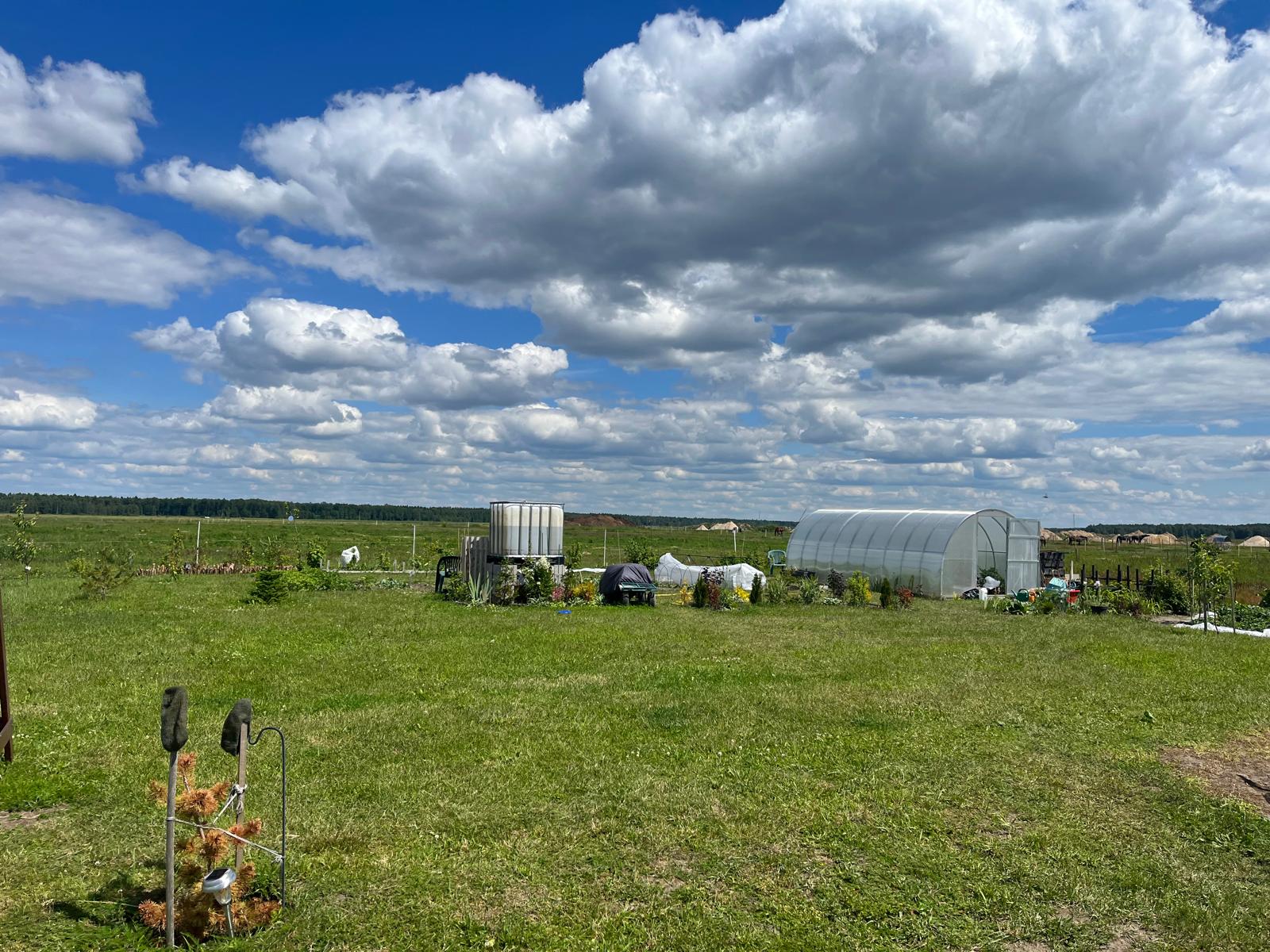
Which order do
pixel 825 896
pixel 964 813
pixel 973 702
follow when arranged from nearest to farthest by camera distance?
pixel 825 896 → pixel 964 813 → pixel 973 702

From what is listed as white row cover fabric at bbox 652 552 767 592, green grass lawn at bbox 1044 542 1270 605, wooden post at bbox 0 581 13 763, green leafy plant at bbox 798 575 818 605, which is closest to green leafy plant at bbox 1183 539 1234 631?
green grass lawn at bbox 1044 542 1270 605

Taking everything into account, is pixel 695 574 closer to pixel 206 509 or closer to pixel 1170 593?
pixel 1170 593

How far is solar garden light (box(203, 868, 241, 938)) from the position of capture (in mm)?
5102

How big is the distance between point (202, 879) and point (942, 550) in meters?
28.7

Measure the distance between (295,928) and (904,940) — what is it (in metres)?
4.06

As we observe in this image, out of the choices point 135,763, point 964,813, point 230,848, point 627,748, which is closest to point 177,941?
point 230,848

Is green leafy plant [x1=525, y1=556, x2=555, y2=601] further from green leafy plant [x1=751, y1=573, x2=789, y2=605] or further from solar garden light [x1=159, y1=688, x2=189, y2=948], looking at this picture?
solar garden light [x1=159, y1=688, x2=189, y2=948]

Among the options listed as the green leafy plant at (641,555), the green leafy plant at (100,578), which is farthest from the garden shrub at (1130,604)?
the green leafy plant at (100,578)

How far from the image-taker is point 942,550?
1194 inches

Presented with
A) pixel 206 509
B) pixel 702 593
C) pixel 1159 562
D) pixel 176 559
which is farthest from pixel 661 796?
pixel 206 509

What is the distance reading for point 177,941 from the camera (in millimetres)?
5328

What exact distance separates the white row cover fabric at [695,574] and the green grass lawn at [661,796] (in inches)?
538

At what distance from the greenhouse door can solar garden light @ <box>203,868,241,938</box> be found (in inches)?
1230

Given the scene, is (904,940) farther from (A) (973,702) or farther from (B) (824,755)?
(A) (973,702)
